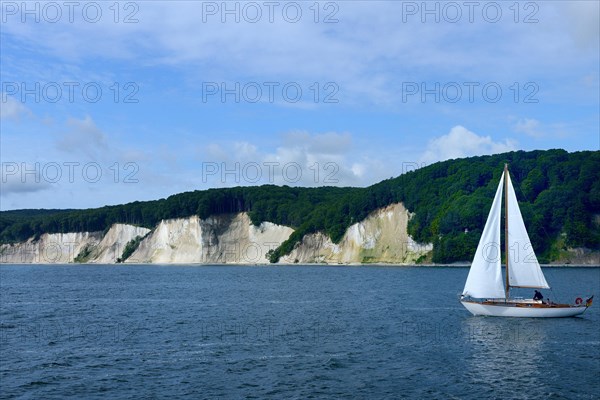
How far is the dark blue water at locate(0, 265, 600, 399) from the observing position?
1181 inches

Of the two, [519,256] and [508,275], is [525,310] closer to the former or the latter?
[508,275]

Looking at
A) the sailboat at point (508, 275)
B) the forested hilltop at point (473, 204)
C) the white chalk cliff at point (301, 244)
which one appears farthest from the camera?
the white chalk cliff at point (301, 244)

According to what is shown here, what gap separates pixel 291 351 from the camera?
38531 millimetres

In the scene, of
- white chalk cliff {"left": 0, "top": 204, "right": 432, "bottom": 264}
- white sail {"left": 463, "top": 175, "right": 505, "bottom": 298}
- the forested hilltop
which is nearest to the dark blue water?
white sail {"left": 463, "top": 175, "right": 505, "bottom": 298}

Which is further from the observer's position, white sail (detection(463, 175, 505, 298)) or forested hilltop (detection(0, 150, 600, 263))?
forested hilltop (detection(0, 150, 600, 263))

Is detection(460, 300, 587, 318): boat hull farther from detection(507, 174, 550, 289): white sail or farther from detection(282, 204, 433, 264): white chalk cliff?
detection(282, 204, 433, 264): white chalk cliff

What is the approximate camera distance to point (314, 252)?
183625 mm

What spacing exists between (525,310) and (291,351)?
2394 centimetres

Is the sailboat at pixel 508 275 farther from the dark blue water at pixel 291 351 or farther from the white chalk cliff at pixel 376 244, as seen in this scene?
the white chalk cliff at pixel 376 244

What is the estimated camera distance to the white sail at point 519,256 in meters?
54.5

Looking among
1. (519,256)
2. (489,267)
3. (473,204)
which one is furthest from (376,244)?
(489,267)

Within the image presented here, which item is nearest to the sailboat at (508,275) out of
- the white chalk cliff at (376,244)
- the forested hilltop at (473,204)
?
the forested hilltop at (473,204)

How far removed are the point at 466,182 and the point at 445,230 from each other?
23792 mm

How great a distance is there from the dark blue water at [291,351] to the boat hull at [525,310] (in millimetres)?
700
